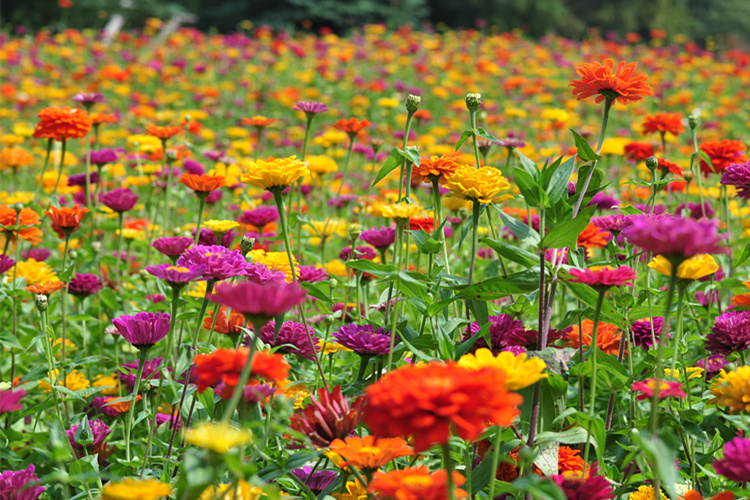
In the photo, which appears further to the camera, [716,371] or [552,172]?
[716,371]

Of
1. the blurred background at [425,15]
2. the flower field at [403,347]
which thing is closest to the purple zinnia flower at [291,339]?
the flower field at [403,347]

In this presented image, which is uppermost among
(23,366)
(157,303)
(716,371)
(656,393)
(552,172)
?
(552,172)

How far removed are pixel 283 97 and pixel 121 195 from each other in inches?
163

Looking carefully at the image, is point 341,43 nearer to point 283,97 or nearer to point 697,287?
point 283,97

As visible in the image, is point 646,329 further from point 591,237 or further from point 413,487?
point 413,487

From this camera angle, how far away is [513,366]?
91cm

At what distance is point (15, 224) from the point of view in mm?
1933

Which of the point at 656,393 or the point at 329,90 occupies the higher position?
the point at 656,393

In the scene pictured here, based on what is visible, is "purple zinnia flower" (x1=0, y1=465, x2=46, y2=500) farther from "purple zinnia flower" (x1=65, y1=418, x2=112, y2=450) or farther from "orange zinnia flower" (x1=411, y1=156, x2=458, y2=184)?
"orange zinnia flower" (x1=411, y1=156, x2=458, y2=184)

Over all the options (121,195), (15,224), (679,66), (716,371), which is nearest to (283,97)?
(121,195)

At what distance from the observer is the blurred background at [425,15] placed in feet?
44.5

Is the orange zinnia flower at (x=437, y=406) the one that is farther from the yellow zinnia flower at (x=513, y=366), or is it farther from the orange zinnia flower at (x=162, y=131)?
the orange zinnia flower at (x=162, y=131)

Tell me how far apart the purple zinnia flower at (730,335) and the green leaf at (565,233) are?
0.41 meters

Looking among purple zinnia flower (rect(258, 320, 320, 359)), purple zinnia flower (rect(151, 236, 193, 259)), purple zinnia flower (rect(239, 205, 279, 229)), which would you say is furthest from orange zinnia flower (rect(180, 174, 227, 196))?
purple zinnia flower (rect(258, 320, 320, 359))
